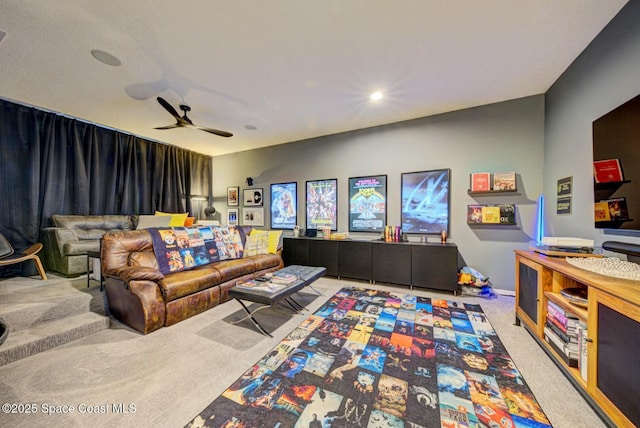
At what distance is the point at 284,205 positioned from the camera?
4.81 meters

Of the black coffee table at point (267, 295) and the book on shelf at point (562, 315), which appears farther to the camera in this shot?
the black coffee table at point (267, 295)

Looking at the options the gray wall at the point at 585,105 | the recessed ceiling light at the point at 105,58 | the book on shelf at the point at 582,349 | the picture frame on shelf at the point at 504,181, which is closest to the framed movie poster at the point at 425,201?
the picture frame on shelf at the point at 504,181

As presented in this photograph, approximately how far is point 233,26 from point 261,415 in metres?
→ 2.74

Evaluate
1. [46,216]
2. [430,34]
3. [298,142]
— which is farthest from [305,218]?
[46,216]

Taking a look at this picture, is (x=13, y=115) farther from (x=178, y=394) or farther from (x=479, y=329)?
(x=479, y=329)

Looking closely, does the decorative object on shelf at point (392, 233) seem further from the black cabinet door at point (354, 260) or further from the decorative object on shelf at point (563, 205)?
the decorative object on shelf at point (563, 205)

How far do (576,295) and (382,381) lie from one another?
56.1 inches

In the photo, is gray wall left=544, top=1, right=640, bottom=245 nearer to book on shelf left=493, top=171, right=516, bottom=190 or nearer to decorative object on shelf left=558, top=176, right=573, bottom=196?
decorative object on shelf left=558, top=176, right=573, bottom=196

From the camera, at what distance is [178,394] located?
1360 mm

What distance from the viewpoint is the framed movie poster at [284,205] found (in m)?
4.70

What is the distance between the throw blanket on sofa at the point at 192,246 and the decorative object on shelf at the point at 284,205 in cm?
134

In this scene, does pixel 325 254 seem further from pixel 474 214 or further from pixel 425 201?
pixel 474 214

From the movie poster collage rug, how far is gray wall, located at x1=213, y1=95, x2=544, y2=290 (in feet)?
4.51

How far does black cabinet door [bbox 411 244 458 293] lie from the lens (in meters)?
3.02
